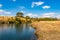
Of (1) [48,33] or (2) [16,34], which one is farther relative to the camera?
(2) [16,34]

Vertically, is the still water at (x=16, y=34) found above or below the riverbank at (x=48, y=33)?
below

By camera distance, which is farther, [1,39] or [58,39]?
[1,39]

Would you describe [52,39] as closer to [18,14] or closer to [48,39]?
[48,39]

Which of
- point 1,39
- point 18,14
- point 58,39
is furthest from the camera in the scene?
point 18,14

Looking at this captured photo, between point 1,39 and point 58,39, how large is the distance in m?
15.3

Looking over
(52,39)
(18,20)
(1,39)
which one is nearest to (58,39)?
(52,39)

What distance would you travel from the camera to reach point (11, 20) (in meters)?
132

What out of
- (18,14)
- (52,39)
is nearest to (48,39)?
(52,39)

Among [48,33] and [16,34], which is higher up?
[48,33]

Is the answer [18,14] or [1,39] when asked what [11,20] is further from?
[1,39]

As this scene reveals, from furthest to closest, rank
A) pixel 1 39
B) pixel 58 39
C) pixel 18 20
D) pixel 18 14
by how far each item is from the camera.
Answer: pixel 18 14
pixel 18 20
pixel 1 39
pixel 58 39

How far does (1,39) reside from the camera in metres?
32.1

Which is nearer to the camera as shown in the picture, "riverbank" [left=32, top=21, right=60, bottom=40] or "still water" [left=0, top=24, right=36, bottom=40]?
"riverbank" [left=32, top=21, right=60, bottom=40]

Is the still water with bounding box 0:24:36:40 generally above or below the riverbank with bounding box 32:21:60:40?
below
